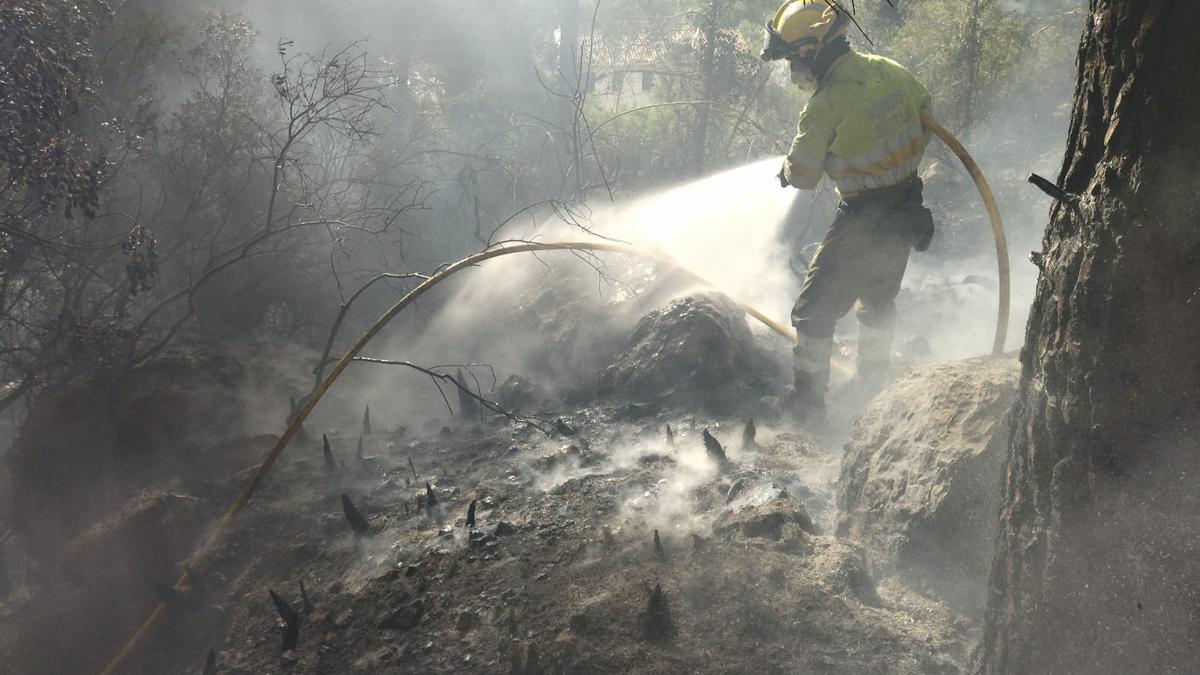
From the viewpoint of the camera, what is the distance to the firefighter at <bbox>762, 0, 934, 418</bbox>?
4.10 m

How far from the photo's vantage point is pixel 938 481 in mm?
2998

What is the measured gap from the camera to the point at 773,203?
28.5ft

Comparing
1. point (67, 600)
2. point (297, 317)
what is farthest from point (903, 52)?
point (67, 600)

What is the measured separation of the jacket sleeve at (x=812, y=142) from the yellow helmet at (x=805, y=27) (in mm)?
349

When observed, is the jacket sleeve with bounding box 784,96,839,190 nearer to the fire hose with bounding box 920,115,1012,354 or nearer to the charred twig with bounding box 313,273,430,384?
the fire hose with bounding box 920,115,1012,354

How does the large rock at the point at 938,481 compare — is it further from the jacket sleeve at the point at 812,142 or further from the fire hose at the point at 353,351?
the jacket sleeve at the point at 812,142

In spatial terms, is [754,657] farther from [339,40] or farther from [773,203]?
[339,40]

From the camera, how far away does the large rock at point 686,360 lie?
17.6 feet

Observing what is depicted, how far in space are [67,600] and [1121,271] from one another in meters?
5.03

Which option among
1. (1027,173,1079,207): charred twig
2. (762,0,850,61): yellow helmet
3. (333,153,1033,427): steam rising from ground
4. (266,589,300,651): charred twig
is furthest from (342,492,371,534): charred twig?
(762,0,850,61): yellow helmet

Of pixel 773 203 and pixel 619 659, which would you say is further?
pixel 773 203

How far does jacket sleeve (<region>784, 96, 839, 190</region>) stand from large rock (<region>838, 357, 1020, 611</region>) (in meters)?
1.39

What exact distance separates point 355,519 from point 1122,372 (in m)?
3.42

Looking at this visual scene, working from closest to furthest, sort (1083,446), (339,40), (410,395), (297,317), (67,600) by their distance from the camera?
(1083,446) < (67,600) < (410,395) < (297,317) < (339,40)
